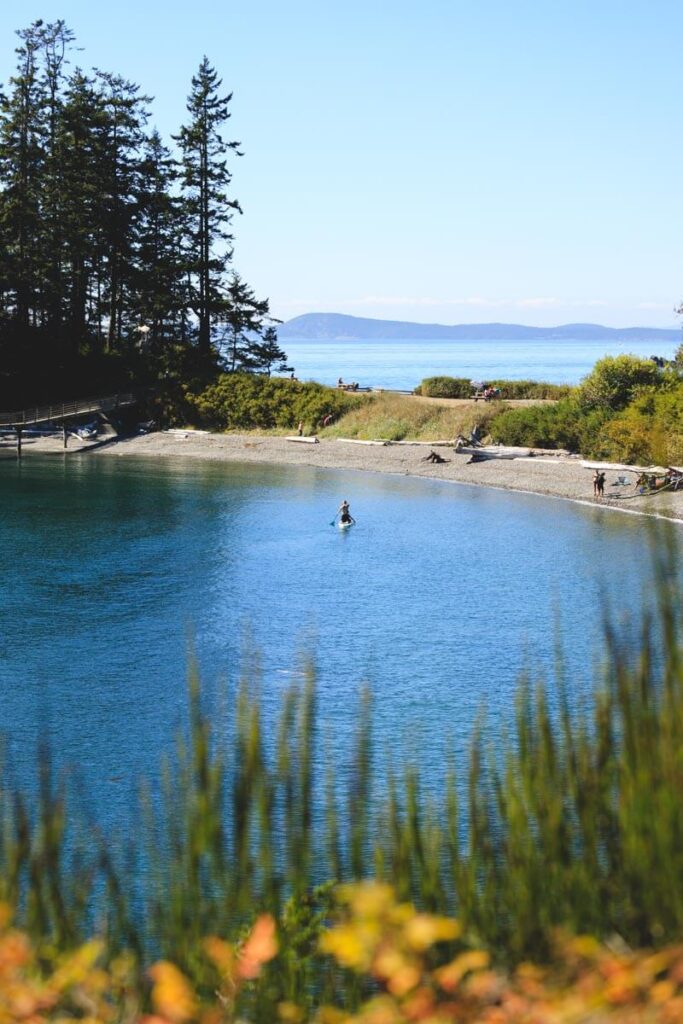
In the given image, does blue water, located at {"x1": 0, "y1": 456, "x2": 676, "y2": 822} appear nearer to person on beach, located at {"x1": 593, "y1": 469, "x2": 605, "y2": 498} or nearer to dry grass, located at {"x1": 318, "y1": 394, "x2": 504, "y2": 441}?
person on beach, located at {"x1": 593, "y1": 469, "x2": 605, "y2": 498}

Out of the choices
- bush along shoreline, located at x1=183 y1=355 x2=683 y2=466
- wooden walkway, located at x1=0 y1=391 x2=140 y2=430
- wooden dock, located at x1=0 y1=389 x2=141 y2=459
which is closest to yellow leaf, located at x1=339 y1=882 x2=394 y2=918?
bush along shoreline, located at x1=183 y1=355 x2=683 y2=466

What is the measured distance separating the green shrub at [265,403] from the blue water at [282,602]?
51.1ft

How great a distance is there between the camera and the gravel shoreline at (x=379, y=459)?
2160 inches

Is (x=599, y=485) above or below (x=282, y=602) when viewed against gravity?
above

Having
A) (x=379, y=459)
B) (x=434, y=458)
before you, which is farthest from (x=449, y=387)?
(x=434, y=458)

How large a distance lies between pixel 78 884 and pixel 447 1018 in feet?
10.6

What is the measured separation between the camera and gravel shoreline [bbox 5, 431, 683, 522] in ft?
180

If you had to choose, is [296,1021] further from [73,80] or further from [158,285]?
[73,80]

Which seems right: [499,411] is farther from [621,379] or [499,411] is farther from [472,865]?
[472,865]

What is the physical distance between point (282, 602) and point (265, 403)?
42.4 metres

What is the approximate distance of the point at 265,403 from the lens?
253ft

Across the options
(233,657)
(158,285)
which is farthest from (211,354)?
(233,657)

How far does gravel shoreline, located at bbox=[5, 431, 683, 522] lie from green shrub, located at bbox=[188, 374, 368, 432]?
7.52 feet

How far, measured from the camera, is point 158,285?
8075 cm
